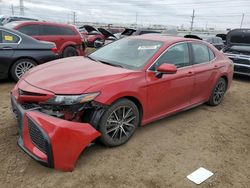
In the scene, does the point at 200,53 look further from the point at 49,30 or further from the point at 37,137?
the point at 49,30

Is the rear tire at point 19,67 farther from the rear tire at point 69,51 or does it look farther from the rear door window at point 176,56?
the rear door window at point 176,56

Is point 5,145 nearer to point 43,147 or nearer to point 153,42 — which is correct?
point 43,147

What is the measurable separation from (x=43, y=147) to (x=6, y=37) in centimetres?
431

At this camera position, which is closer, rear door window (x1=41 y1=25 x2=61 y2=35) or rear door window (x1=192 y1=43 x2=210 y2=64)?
rear door window (x1=192 y1=43 x2=210 y2=64)

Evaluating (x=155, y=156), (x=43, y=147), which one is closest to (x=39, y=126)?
(x=43, y=147)

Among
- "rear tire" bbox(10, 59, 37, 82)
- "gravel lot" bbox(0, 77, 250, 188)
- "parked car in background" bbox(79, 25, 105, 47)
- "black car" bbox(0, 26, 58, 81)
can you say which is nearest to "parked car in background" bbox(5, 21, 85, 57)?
"black car" bbox(0, 26, 58, 81)

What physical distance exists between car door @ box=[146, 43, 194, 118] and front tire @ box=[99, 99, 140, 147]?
33 centimetres

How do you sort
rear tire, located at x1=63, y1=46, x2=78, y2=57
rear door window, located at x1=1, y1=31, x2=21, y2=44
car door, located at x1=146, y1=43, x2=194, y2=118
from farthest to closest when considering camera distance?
rear tire, located at x1=63, y1=46, x2=78, y2=57
rear door window, located at x1=1, y1=31, x2=21, y2=44
car door, located at x1=146, y1=43, x2=194, y2=118

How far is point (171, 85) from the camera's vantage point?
12.8ft

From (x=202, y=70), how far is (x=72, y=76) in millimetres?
2594

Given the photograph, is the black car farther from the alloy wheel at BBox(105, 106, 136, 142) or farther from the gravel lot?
the alloy wheel at BBox(105, 106, 136, 142)

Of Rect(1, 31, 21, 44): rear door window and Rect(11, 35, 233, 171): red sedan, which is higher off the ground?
Rect(1, 31, 21, 44): rear door window

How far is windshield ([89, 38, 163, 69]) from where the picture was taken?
12.3ft

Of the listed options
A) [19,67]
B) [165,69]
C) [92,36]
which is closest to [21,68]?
[19,67]
